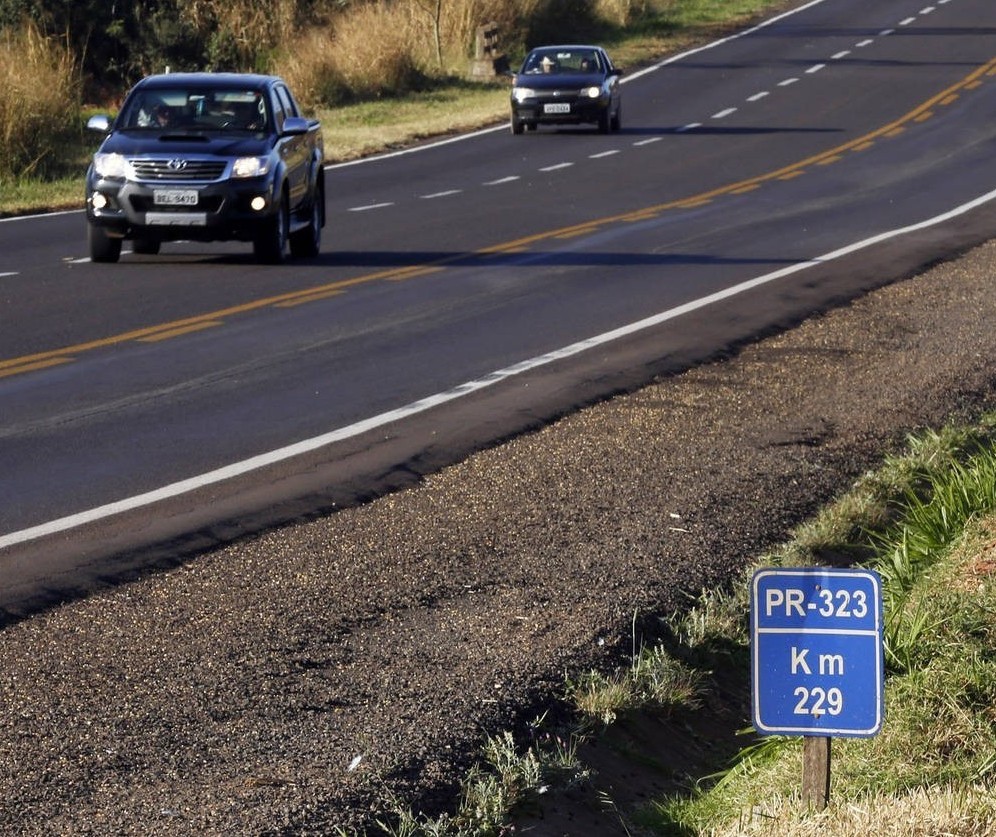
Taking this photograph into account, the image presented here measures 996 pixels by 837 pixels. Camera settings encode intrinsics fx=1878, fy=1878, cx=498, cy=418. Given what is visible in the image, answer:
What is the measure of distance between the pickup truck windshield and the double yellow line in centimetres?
212

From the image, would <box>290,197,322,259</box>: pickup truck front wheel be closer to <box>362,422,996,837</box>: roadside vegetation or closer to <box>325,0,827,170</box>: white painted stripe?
<box>325,0,827,170</box>: white painted stripe

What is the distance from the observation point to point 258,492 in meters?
8.74

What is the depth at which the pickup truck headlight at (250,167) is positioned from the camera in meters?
17.3

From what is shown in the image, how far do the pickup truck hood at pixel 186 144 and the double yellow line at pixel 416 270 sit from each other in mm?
1688

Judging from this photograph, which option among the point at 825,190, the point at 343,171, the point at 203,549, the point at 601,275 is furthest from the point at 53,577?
the point at 343,171

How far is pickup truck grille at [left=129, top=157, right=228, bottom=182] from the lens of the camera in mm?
17234

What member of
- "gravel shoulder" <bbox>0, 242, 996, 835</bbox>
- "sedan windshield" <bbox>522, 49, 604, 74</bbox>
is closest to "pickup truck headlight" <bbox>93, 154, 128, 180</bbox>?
"gravel shoulder" <bbox>0, 242, 996, 835</bbox>

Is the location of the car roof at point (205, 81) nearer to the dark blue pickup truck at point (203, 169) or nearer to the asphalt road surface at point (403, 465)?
the dark blue pickup truck at point (203, 169)

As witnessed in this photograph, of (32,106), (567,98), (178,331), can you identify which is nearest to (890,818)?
(178,331)

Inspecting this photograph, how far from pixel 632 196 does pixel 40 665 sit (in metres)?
19.6

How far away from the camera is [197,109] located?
59.8 ft

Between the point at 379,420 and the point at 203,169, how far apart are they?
7401 millimetres

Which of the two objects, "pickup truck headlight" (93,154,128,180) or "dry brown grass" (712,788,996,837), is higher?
"dry brown grass" (712,788,996,837)

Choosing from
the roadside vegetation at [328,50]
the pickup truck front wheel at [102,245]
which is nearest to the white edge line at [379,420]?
the pickup truck front wheel at [102,245]
